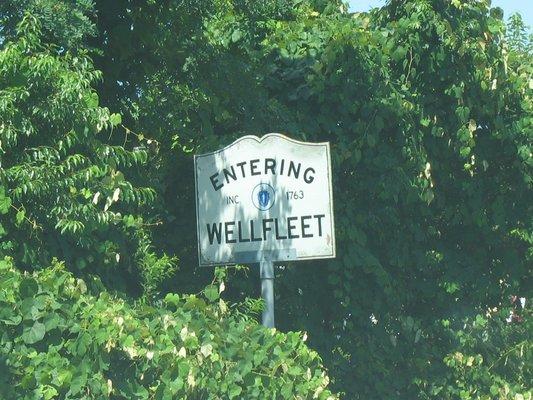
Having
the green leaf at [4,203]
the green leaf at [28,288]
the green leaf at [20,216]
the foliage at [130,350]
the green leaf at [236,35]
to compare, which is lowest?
the foliage at [130,350]

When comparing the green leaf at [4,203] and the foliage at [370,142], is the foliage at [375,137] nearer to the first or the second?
the foliage at [370,142]

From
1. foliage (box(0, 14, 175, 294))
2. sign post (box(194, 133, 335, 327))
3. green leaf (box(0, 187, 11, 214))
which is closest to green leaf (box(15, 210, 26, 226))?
foliage (box(0, 14, 175, 294))

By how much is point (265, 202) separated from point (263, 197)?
4cm

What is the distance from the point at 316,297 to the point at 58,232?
2.91 metres

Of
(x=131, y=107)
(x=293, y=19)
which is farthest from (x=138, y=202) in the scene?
(x=293, y=19)

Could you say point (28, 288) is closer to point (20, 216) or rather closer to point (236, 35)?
point (20, 216)

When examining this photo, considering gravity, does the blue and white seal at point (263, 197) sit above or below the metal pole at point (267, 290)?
above

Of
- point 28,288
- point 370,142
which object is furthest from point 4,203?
point 370,142

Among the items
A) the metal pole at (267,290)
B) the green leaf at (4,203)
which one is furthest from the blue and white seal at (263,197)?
the green leaf at (4,203)

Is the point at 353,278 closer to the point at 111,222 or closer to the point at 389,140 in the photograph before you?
the point at 389,140

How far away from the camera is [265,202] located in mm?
6238

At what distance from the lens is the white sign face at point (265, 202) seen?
20.2 ft

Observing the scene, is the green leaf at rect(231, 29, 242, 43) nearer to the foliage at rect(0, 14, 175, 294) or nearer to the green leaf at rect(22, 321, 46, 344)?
the foliage at rect(0, 14, 175, 294)

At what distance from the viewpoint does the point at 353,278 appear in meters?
8.38
